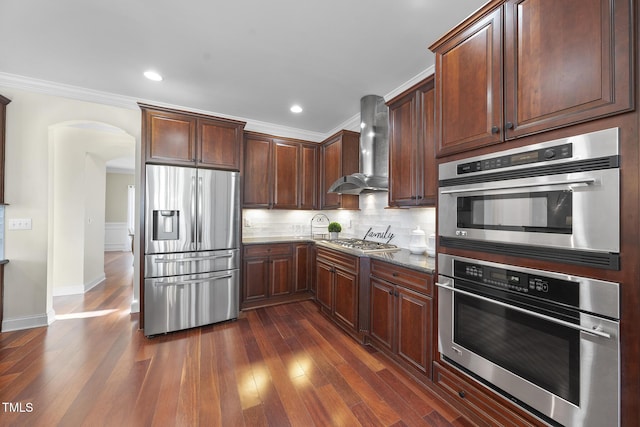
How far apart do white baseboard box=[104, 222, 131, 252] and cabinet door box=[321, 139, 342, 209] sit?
7.79 metres

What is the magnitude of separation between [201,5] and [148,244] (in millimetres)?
2276

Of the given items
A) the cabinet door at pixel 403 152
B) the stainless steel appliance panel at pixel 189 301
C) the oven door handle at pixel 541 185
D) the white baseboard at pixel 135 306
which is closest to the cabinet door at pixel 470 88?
the oven door handle at pixel 541 185

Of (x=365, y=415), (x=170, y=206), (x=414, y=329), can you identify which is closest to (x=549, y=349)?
(x=414, y=329)

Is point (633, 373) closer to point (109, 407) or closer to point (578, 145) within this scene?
point (578, 145)

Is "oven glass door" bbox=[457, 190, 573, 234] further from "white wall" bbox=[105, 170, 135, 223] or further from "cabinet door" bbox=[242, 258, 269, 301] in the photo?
"white wall" bbox=[105, 170, 135, 223]

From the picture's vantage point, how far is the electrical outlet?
276cm

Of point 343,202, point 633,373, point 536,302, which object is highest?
point 343,202

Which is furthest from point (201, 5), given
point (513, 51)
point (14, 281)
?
point (14, 281)

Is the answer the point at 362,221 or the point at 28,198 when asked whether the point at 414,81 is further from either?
the point at 28,198

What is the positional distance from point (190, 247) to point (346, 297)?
6.14ft

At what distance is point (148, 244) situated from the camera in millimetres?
2660

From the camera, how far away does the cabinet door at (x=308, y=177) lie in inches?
159

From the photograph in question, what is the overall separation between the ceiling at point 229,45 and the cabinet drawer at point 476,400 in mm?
2590

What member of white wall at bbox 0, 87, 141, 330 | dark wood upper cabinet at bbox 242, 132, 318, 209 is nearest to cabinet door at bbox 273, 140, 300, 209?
dark wood upper cabinet at bbox 242, 132, 318, 209
